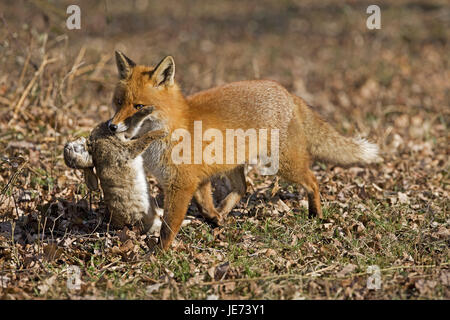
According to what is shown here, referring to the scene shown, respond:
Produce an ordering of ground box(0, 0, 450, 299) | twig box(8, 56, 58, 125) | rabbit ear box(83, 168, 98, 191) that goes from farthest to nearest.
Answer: twig box(8, 56, 58, 125), rabbit ear box(83, 168, 98, 191), ground box(0, 0, 450, 299)

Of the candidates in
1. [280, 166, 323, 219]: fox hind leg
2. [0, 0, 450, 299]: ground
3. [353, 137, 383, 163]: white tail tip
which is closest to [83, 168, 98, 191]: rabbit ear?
[0, 0, 450, 299]: ground

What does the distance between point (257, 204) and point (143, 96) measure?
2.16 meters

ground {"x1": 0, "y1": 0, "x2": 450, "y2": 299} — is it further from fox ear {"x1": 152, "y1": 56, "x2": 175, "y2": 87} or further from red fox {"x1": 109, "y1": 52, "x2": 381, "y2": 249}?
fox ear {"x1": 152, "y1": 56, "x2": 175, "y2": 87}

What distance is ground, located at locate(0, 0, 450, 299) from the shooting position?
174 inches

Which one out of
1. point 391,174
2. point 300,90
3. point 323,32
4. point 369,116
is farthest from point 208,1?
point 391,174

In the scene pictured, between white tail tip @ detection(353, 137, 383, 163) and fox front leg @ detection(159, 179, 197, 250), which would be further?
white tail tip @ detection(353, 137, 383, 163)

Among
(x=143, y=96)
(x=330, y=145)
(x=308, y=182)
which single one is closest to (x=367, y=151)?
(x=330, y=145)

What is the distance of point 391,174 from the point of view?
23.2 ft

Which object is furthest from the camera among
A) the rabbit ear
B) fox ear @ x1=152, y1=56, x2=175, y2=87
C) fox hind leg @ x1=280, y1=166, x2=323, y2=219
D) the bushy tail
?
the bushy tail

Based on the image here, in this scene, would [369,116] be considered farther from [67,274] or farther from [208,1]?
[208,1]

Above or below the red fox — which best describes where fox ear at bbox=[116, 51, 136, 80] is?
above

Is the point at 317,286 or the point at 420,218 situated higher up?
the point at 420,218

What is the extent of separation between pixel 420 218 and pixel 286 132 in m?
1.80

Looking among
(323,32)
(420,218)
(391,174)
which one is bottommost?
(420,218)
